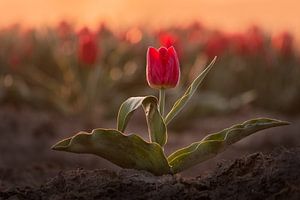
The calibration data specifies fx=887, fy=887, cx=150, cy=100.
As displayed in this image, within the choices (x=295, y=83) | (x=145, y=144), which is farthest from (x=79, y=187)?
(x=295, y=83)

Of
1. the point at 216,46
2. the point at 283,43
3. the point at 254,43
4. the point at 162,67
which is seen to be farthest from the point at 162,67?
the point at 283,43

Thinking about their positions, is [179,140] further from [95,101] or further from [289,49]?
[289,49]

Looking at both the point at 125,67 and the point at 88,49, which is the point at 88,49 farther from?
the point at 125,67

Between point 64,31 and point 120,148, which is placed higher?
point 64,31

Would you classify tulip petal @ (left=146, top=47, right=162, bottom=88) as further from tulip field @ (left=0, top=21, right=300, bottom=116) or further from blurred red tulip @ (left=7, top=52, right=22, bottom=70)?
blurred red tulip @ (left=7, top=52, right=22, bottom=70)

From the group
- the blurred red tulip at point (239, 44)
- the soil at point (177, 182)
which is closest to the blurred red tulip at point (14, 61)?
the blurred red tulip at point (239, 44)

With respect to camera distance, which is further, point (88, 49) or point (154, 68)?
point (88, 49)

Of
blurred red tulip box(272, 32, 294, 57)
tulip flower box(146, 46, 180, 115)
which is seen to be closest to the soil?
tulip flower box(146, 46, 180, 115)
